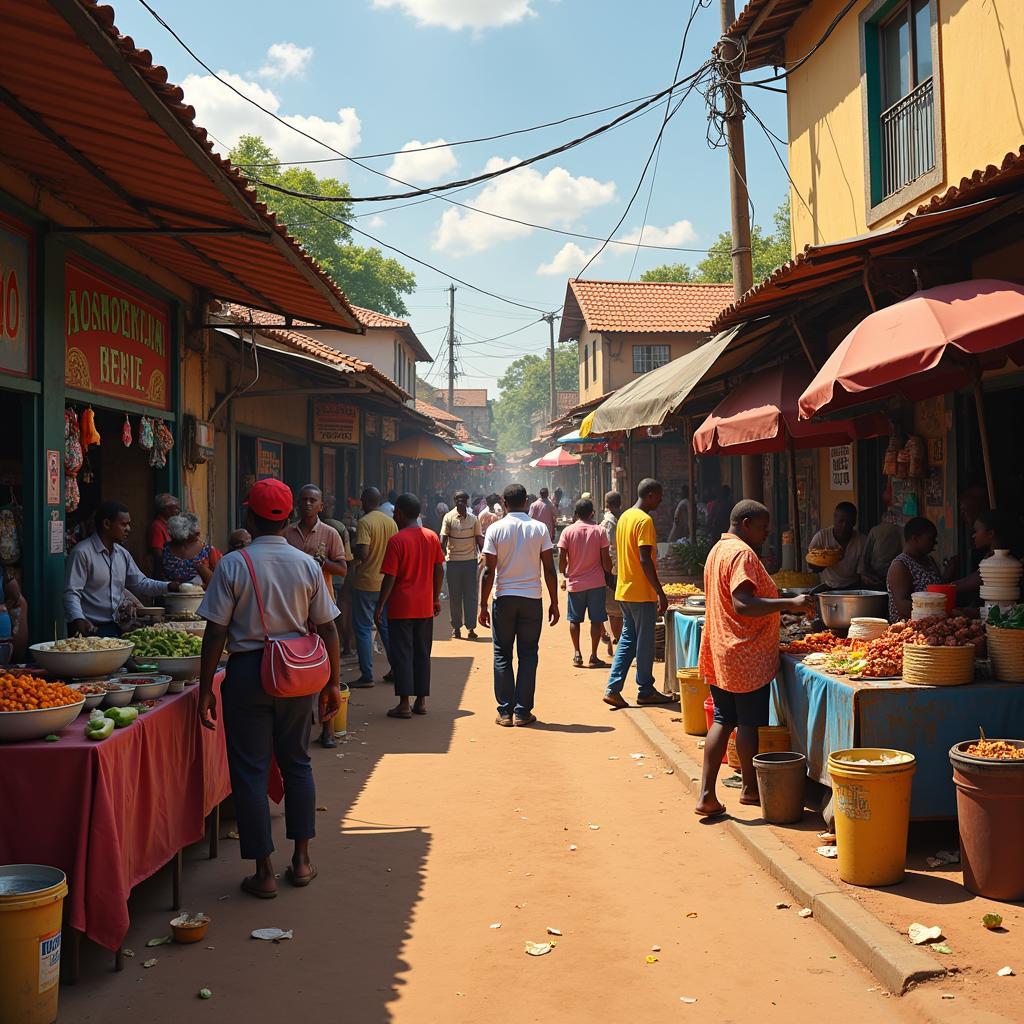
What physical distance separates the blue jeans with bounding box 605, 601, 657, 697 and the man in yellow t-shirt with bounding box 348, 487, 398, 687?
2663 mm

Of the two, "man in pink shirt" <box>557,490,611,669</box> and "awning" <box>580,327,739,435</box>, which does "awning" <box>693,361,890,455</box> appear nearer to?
"awning" <box>580,327,739,435</box>

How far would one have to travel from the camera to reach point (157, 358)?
9.98 meters

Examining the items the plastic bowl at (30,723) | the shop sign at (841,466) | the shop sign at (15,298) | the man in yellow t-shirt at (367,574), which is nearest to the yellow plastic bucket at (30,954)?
the plastic bowl at (30,723)

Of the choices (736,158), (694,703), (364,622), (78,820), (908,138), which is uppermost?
(736,158)

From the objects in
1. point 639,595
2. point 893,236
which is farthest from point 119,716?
point 639,595

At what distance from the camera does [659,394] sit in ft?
38.2

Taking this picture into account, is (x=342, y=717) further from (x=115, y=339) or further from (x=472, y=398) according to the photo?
(x=472, y=398)

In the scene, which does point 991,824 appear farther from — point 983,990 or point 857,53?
point 857,53

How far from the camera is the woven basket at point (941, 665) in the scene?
580 cm

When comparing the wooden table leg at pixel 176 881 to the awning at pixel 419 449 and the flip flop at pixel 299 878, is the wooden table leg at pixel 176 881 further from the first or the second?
the awning at pixel 419 449

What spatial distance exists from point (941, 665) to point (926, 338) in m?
1.83

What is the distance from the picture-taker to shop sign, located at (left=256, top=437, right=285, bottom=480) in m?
15.6

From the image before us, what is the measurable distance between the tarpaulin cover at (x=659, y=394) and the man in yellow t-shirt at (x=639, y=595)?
1.22 metres

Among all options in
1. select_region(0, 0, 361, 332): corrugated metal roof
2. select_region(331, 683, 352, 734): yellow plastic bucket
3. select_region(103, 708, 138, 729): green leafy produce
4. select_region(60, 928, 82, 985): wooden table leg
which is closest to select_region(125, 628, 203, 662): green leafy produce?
select_region(103, 708, 138, 729): green leafy produce
